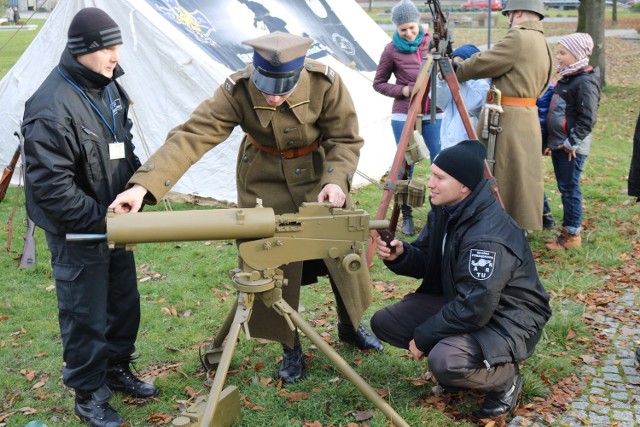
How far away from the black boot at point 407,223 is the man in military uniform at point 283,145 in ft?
9.11

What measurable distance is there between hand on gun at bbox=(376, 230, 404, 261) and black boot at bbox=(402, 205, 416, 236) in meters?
3.03

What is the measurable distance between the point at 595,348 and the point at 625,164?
581 cm

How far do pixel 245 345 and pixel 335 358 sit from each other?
5.32 feet

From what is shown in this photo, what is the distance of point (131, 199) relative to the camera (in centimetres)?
345

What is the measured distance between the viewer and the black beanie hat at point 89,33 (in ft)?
11.6

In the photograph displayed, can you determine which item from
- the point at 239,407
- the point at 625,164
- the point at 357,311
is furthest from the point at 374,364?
the point at 625,164

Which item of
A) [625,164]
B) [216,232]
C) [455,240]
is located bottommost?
[625,164]

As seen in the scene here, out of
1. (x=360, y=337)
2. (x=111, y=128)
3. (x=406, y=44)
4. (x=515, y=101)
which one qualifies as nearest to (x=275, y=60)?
(x=111, y=128)

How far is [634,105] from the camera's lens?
1423cm

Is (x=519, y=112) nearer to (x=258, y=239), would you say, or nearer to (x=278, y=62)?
(x=278, y=62)

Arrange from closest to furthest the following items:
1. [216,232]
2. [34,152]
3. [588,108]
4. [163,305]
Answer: [216,232] → [34,152] → [163,305] → [588,108]

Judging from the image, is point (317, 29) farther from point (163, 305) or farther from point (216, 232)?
point (216, 232)

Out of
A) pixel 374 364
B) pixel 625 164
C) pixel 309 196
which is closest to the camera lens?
pixel 309 196

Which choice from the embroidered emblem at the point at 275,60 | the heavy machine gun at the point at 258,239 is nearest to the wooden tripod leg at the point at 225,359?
the heavy machine gun at the point at 258,239
